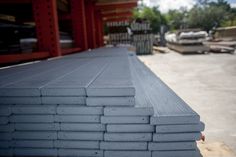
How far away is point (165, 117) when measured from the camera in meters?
1.88

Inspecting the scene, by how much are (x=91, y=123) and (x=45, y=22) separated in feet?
12.3

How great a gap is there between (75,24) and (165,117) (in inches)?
278

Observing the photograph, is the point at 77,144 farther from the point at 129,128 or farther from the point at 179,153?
the point at 179,153

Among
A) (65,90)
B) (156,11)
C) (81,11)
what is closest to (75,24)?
(81,11)

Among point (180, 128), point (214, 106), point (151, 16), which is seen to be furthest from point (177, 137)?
point (151, 16)

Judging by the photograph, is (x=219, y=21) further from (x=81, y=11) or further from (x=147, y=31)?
(x=81, y=11)

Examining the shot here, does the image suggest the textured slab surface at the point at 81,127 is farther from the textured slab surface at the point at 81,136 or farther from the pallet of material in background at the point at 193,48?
the pallet of material in background at the point at 193,48

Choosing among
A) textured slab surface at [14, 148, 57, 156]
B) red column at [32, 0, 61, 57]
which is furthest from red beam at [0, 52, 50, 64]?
textured slab surface at [14, 148, 57, 156]

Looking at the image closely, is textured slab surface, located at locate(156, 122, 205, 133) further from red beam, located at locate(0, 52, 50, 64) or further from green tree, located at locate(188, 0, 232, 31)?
green tree, located at locate(188, 0, 232, 31)

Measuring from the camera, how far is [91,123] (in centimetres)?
199

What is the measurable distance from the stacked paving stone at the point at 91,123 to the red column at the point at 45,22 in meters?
3.34

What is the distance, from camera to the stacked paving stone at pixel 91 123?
74.3 inches

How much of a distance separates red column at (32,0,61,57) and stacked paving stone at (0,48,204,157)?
10.9ft

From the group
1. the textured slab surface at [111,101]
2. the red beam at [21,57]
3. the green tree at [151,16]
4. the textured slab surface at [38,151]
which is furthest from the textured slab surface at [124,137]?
the green tree at [151,16]
